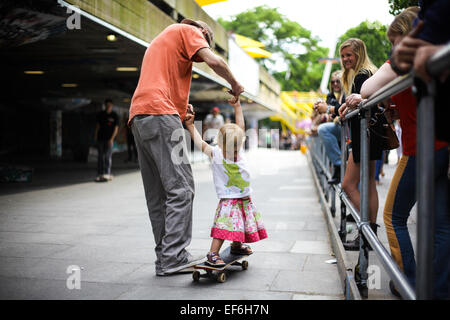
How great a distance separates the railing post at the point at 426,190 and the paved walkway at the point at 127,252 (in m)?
1.46

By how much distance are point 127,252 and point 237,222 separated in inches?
52.9

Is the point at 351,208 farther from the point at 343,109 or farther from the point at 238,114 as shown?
the point at 238,114

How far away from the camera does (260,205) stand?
309 inches

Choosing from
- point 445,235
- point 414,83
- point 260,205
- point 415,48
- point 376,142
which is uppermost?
point 415,48

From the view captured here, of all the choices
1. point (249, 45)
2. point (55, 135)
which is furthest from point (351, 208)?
point (249, 45)

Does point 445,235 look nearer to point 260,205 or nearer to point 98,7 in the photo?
point 260,205

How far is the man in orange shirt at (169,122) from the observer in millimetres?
3641

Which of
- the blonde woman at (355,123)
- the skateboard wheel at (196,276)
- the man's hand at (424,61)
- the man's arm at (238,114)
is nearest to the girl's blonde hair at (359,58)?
the blonde woman at (355,123)

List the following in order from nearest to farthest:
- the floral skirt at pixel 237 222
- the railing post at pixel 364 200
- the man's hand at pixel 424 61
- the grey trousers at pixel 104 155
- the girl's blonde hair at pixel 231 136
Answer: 1. the man's hand at pixel 424 61
2. the railing post at pixel 364 200
3. the floral skirt at pixel 237 222
4. the girl's blonde hair at pixel 231 136
5. the grey trousers at pixel 104 155

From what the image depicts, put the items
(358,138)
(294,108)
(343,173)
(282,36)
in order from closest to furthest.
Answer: (358,138), (343,173), (294,108), (282,36)

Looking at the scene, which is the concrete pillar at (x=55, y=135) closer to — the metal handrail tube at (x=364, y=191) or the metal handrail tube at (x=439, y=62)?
the metal handrail tube at (x=364, y=191)

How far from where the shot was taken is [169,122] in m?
3.68

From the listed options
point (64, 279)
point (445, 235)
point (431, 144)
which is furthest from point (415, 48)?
point (64, 279)

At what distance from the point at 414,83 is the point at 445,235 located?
37.6 inches
